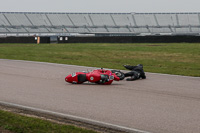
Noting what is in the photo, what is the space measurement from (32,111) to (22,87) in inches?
100

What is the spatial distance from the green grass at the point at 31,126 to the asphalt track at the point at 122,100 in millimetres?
649

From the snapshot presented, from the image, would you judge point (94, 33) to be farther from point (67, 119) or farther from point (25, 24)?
point (67, 119)

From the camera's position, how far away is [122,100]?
6.89 m

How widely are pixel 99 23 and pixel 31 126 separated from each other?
230ft

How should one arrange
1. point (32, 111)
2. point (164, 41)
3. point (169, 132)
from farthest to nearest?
1. point (164, 41)
2. point (32, 111)
3. point (169, 132)

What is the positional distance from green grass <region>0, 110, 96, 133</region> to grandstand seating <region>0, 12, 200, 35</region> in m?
65.4

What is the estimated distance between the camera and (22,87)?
27.9 feet

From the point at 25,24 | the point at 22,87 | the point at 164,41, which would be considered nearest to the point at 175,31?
the point at 25,24

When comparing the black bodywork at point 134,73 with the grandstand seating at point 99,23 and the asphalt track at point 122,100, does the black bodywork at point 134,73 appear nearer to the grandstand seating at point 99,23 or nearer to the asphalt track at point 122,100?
the asphalt track at point 122,100

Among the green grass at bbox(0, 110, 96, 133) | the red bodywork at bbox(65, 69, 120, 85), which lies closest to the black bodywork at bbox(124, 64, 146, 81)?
the red bodywork at bbox(65, 69, 120, 85)

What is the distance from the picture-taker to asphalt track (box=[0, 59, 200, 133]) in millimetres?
5312

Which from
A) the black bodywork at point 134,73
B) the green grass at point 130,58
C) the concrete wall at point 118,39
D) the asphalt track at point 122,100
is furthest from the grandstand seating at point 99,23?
the asphalt track at point 122,100

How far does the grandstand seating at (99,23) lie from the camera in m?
70.5

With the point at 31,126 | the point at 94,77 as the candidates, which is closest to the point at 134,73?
the point at 94,77
